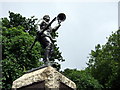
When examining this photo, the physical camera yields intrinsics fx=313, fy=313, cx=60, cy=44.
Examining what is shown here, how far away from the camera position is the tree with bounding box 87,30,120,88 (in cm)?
3122

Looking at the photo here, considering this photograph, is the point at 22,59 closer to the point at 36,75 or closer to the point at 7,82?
the point at 7,82

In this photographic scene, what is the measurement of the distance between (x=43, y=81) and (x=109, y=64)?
81.1ft

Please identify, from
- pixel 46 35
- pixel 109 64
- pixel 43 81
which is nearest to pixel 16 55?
pixel 46 35

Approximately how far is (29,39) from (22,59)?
5.26ft

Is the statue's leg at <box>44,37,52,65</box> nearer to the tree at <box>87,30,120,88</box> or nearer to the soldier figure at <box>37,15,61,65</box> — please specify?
the soldier figure at <box>37,15,61,65</box>

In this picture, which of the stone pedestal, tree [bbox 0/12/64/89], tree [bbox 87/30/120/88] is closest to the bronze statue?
the stone pedestal

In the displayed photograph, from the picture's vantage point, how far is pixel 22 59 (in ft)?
67.1

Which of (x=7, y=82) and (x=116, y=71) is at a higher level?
(x=116, y=71)

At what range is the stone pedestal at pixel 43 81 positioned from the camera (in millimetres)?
8350

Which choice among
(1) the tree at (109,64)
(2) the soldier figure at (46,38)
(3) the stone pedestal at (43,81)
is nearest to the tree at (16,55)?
(2) the soldier figure at (46,38)

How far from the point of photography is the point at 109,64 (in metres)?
32.5

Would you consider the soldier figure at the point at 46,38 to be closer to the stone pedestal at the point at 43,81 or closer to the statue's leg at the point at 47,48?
the statue's leg at the point at 47,48

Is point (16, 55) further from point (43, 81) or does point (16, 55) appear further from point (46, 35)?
point (43, 81)

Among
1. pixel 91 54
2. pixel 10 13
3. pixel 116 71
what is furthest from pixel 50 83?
pixel 91 54
